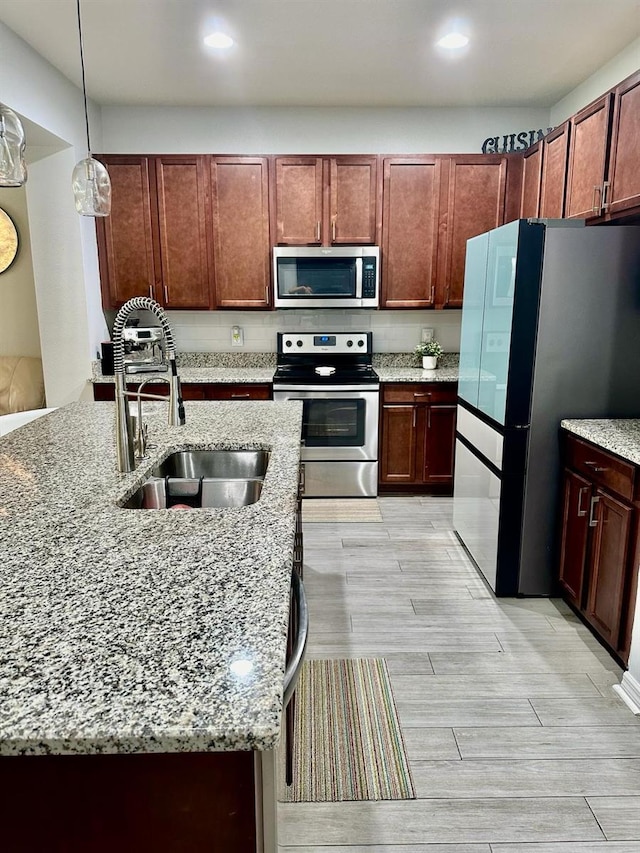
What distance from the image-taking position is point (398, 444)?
4102 millimetres

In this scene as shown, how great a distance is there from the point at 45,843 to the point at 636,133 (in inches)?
120

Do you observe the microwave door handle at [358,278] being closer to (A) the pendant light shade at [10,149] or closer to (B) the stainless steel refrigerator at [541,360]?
(B) the stainless steel refrigerator at [541,360]

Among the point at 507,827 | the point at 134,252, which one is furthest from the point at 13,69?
the point at 507,827

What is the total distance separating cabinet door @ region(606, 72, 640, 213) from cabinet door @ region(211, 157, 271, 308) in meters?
2.20

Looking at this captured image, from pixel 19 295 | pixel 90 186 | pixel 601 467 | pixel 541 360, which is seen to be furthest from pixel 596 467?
pixel 19 295

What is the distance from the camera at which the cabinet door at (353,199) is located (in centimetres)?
398

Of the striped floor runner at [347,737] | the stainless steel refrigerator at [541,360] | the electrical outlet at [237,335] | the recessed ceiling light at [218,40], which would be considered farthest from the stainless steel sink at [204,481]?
the electrical outlet at [237,335]

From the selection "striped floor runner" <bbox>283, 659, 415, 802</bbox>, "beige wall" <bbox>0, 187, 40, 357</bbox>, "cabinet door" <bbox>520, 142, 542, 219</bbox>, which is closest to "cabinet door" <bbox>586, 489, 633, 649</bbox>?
"striped floor runner" <bbox>283, 659, 415, 802</bbox>

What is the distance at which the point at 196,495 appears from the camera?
185 cm

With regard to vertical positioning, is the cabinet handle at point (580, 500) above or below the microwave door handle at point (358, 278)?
below

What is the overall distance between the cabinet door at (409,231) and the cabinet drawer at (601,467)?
6.36 feet

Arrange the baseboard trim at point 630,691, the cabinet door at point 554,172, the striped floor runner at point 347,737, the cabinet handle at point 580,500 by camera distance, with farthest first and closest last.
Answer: the cabinet door at point 554,172, the cabinet handle at point 580,500, the baseboard trim at point 630,691, the striped floor runner at point 347,737

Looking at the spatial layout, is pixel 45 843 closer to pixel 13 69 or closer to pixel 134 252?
pixel 13 69

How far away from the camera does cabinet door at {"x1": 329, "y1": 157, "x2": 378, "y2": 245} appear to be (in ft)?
13.1
